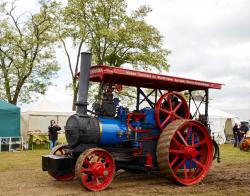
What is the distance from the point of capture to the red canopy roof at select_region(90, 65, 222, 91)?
279 inches

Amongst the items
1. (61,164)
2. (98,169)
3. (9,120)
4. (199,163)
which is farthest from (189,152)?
(9,120)

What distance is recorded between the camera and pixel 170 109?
26.3ft

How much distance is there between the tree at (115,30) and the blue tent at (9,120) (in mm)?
9287

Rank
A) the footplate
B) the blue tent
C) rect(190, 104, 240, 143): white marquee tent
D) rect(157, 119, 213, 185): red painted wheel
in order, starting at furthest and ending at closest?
rect(190, 104, 240, 143): white marquee tent < the blue tent < rect(157, 119, 213, 185): red painted wheel < the footplate

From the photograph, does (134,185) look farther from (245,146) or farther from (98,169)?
(245,146)

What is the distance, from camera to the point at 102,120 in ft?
24.2

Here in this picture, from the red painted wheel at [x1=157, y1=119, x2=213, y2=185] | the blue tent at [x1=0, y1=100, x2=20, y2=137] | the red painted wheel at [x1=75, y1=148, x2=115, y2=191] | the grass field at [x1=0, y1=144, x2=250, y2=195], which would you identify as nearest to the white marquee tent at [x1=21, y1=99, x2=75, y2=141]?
the blue tent at [x1=0, y1=100, x2=20, y2=137]

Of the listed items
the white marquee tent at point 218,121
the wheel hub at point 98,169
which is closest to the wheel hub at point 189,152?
the wheel hub at point 98,169

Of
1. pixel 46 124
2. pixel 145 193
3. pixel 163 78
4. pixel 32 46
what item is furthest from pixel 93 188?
pixel 32 46

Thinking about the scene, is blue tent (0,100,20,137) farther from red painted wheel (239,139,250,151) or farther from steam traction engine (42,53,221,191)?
steam traction engine (42,53,221,191)

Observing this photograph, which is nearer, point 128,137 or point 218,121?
point 128,137

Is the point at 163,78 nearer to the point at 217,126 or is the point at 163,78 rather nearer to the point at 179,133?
the point at 179,133

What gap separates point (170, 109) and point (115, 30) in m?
18.4

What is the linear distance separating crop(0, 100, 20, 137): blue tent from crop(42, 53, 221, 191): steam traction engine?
29.8 ft
